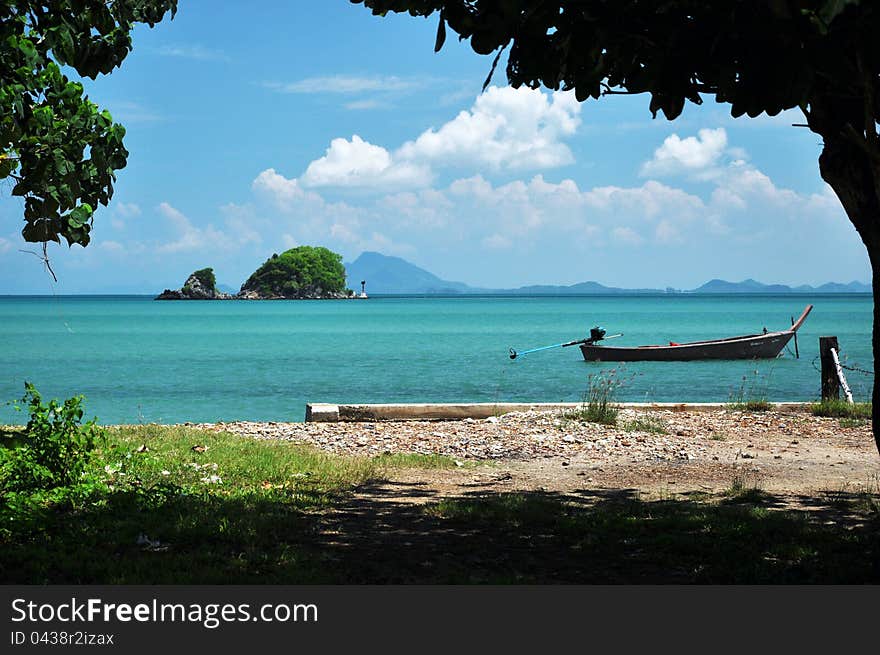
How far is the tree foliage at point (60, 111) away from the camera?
28.1 ft

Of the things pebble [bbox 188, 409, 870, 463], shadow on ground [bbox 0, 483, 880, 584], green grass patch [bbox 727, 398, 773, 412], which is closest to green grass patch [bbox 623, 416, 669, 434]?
pebble [bbox 188, 409, 870, 463]

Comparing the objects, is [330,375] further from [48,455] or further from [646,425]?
[48,455]

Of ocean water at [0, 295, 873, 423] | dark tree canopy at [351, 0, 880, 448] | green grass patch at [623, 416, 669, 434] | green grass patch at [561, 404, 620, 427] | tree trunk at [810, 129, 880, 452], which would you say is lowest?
ocean water at [0, 295, 873, 423]

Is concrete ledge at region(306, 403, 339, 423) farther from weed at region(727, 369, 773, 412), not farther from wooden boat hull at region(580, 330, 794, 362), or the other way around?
wooden boat hull at region(580, 330, 794, 362)

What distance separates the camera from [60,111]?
380 inches

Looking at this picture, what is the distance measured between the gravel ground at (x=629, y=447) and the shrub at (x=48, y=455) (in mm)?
3898

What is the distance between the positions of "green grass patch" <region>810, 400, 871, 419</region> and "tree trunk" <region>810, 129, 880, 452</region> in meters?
11.0

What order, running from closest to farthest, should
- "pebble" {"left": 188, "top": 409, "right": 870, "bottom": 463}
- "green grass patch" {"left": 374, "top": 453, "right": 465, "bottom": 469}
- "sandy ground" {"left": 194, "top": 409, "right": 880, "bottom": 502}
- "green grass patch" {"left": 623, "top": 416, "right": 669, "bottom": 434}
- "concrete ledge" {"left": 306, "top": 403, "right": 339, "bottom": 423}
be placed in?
"sandy ground" {"left": 194, "top": 409, "right": 880, "bottom": 502}, "green grass patch" {"left": 374, "top": 453, "right": 465, "bottom": 469}, "pebble" {"left": 188, "top": 409, "right": 870, "bottom": 463}, "green grass patch" {"left": 623, "top": 416, "right": 669, "bottom": 434}, "concrete ledge" {"left": 306, "top": 403, "right": 339, "bottom": 423}

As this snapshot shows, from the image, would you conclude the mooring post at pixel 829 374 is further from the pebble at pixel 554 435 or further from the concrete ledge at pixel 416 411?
the concrete ledge at pixel 416 411

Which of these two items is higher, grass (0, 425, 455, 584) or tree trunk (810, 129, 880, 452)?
tree trunk (810, 129, 880, 452)


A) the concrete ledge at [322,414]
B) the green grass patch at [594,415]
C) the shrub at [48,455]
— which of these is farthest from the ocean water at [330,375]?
the shrub at [48,455]

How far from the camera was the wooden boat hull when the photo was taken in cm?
3984
